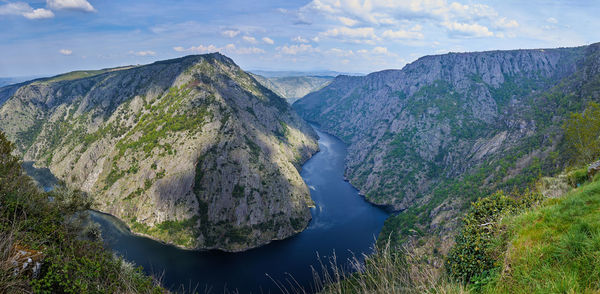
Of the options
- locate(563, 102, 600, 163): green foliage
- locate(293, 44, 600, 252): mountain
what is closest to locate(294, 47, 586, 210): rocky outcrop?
locate(293, 44, 600, 252): mountain

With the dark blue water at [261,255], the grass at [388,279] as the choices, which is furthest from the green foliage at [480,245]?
the dark blue water at [261,255]

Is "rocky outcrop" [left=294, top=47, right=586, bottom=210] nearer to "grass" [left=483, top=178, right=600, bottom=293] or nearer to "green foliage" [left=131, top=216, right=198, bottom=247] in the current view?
"green foliage" [left=131, top=216, right=198, bottom=247]

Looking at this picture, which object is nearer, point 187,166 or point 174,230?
point 174,230

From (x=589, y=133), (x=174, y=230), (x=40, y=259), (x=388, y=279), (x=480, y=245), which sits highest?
(x=589, y=133)

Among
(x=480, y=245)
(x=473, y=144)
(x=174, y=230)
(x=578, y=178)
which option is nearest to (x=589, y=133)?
(x=578, y=178)

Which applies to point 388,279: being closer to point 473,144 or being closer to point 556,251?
point 556,251

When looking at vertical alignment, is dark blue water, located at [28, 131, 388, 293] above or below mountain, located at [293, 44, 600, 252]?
below
